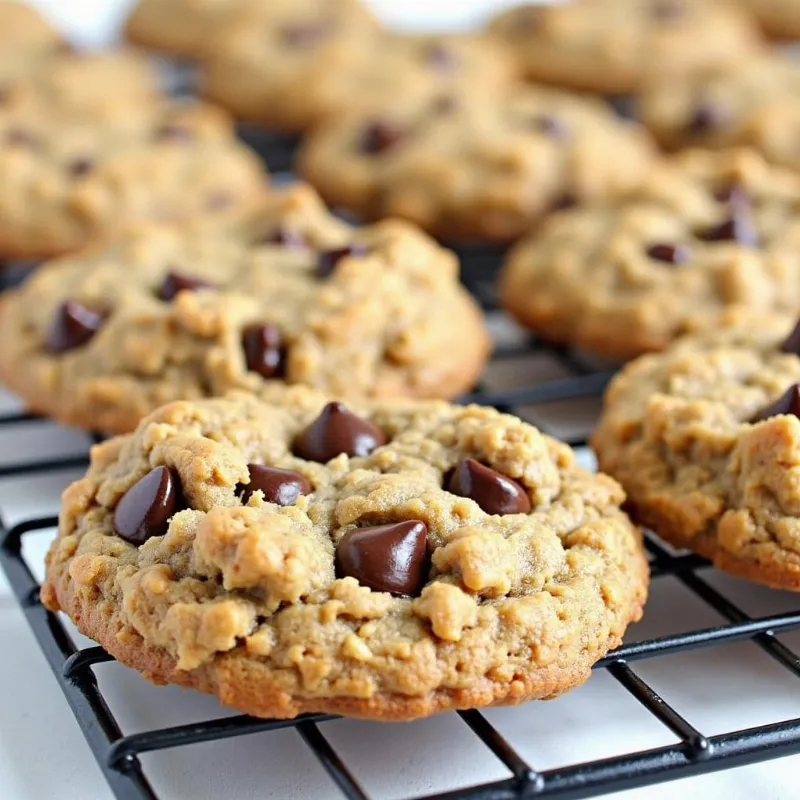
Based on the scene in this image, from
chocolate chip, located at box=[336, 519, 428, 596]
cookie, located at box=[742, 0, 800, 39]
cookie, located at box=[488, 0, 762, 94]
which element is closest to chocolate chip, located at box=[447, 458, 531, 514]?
chocolate chip, located at box=[336, 519, 428, 596]

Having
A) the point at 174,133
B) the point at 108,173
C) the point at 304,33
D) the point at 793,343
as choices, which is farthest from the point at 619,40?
the point at 793,343

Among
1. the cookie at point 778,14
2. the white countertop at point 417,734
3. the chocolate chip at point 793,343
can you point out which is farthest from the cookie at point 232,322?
the cookie at point 778,14

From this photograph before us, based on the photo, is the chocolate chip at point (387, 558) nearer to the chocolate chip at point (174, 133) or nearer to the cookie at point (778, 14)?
the chocolate chip at point (174, 133)

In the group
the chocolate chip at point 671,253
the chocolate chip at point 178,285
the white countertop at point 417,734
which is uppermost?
the chocolate chip at point 671,253

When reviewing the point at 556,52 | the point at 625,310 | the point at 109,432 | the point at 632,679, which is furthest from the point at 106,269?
the point at 556,52

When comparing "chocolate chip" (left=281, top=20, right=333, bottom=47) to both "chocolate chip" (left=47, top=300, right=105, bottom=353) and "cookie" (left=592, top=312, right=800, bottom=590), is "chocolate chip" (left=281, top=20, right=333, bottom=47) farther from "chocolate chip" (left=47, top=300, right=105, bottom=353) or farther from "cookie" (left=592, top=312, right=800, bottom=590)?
"cookie" (left=592, top=312, right=800, bottom=590)

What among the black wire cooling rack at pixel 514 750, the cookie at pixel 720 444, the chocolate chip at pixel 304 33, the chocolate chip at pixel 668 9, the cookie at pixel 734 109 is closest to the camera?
the black wire cooling rack at pixel 514 750

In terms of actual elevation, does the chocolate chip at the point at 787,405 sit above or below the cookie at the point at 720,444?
above

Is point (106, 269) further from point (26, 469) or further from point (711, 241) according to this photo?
point (711, 241)
